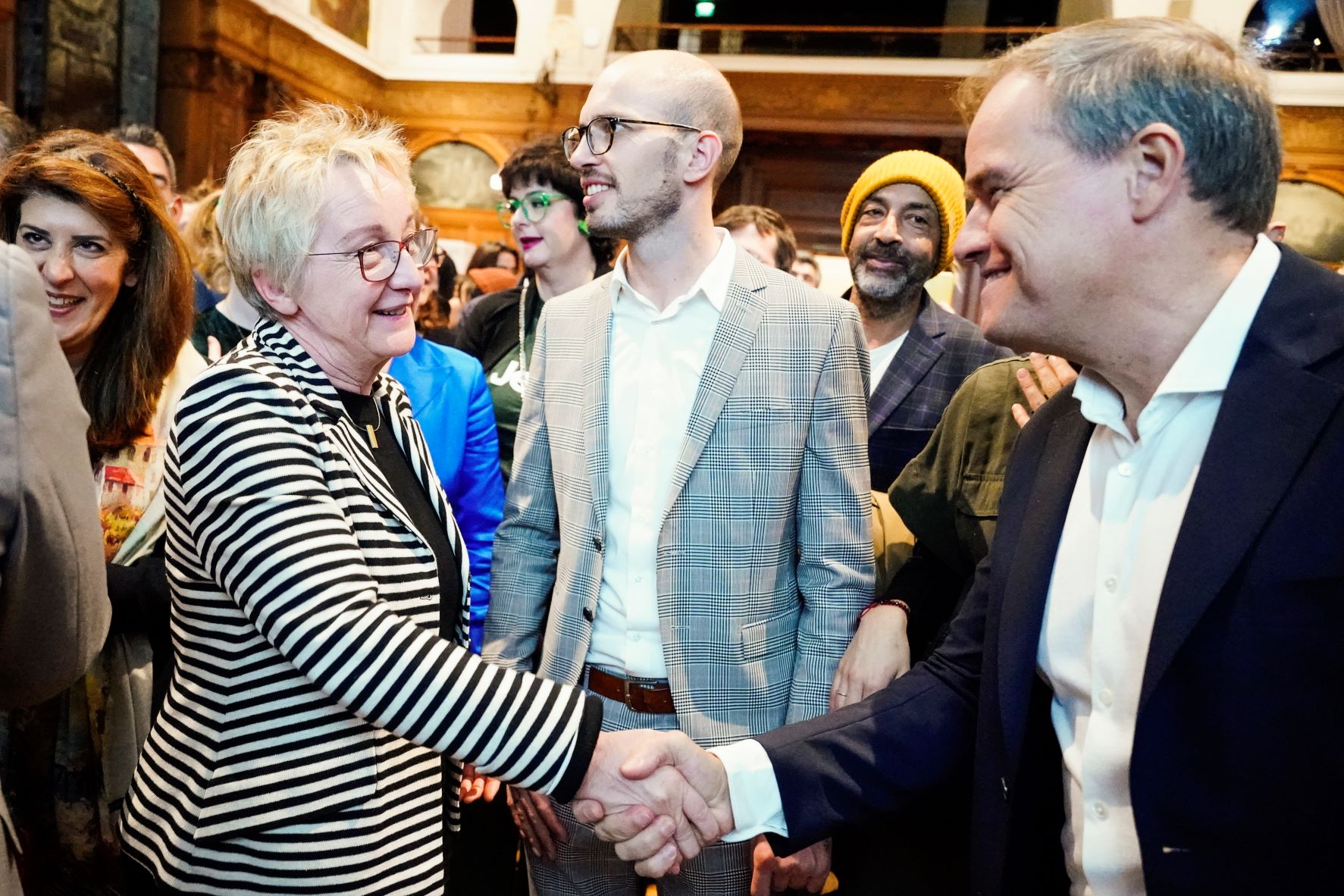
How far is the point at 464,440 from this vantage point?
2.44m

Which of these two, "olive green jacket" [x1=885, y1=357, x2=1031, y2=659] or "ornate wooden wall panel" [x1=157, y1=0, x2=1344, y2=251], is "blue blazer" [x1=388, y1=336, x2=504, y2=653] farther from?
"ornate wooden wall panel" [x1=157, y1=0, x2=1344, y2=251]

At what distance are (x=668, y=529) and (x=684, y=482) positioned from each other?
0.10m

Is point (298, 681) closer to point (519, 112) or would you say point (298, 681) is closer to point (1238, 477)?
point (1238, 477)

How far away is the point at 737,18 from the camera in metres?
13.0

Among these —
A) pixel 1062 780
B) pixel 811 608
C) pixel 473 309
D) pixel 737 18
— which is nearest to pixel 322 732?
pixel 811 608

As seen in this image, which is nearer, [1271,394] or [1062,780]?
[1271,394]

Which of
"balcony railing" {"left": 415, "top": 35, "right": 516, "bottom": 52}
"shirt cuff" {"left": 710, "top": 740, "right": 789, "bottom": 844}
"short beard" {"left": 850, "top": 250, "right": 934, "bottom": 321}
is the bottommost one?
"shirt cuff" {"left": 710, "top": 740, "right": 789, "bottom": 844}

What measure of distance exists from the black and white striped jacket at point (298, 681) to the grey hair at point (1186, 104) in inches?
43.5

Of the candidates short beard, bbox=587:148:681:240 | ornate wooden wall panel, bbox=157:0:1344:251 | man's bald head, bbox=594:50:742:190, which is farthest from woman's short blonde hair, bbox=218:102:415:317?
ornate wooden wall panel, bbox=157:0:1344:251

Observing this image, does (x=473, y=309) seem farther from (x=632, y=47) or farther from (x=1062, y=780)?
(x=632, y=47)

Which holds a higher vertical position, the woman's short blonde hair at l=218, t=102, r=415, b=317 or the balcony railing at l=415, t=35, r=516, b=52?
the balcony railing at l=415, t=35, r=516, b=52

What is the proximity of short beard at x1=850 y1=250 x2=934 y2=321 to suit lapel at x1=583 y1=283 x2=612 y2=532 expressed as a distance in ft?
3.36

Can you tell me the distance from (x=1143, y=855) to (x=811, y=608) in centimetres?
86

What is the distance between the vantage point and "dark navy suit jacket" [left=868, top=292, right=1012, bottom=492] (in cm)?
259
